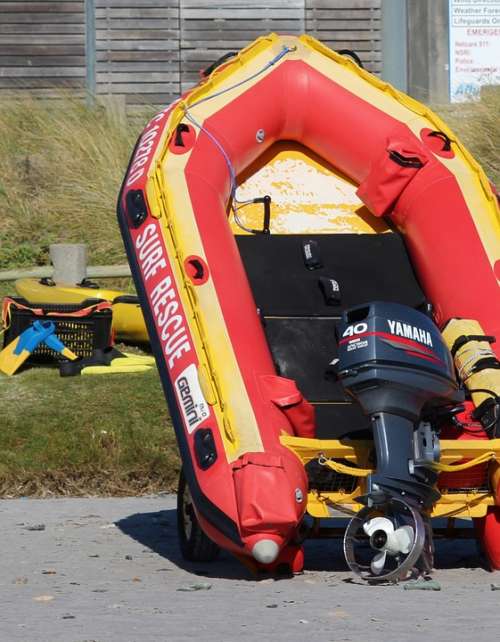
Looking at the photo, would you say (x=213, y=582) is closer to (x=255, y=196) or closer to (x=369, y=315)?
(x=369, y=315)

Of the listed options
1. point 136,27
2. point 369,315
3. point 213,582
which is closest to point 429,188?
point 369,315

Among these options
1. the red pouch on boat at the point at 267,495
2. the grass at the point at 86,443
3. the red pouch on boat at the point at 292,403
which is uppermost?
the red pouch on boat at the point at 292,403

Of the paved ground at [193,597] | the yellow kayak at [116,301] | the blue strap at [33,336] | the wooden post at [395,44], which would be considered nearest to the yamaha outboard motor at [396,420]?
the paved ground at [193,597]

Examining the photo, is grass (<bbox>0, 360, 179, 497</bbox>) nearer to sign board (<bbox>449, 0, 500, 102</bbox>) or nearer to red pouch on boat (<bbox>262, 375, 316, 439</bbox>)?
red pouch on boat (<bbox>262, 375, 316, 439</bbox>)

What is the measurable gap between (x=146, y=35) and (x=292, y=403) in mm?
10405

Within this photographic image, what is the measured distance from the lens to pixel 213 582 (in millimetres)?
5488

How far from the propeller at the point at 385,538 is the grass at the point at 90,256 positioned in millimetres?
2613

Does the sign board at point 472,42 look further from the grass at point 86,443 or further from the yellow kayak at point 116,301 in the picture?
the grass at point 86,443

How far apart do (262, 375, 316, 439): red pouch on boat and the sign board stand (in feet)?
34.6

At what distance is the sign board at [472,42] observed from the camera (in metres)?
15.8

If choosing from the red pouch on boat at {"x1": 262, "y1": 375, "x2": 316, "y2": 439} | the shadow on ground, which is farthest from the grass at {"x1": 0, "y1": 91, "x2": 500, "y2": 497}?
the red pouch on boat at {"x1": 262, "y1": 375, "x2": 316, "y2": 439}

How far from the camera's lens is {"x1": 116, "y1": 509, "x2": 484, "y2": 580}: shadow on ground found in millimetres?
5816

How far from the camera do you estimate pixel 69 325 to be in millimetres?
8922

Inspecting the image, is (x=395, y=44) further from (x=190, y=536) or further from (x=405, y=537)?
(x=405, y=537)
